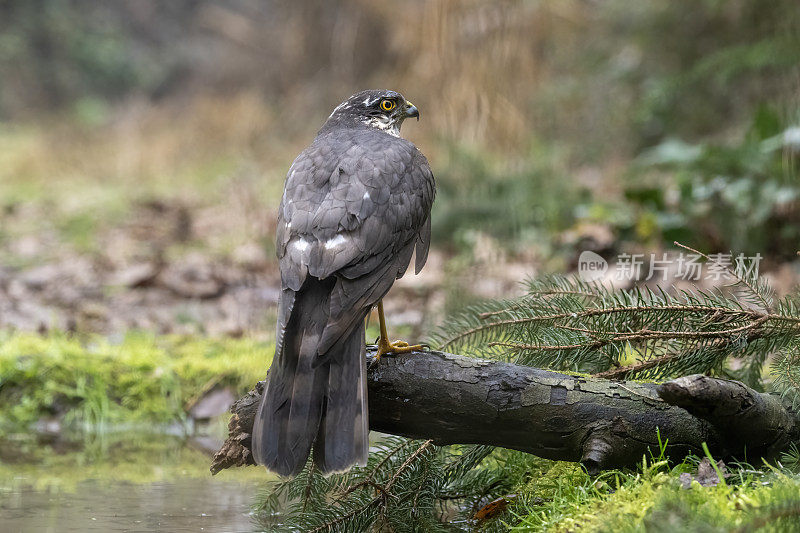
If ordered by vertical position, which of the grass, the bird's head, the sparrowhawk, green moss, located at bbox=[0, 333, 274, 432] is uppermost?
the bird's head

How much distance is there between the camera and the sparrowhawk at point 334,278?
2109 millimetres

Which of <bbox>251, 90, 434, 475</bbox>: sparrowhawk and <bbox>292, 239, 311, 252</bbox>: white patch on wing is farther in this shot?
<bbox>292, 239, 311, 252</bbox>: white patch on wing

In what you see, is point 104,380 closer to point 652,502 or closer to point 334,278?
point 334,278

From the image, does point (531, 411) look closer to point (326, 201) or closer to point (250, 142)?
point (326, 201)

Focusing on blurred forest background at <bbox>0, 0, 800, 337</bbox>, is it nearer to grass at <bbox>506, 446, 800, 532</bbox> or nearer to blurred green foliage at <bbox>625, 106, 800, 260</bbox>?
blurred green foliage at <bbox>625, 106, 800, 260</bbox>

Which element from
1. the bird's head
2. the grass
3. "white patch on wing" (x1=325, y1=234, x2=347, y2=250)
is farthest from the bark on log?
the bird's head

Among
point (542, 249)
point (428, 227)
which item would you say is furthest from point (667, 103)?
point (428, 227)

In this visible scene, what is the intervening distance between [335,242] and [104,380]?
2629 mm

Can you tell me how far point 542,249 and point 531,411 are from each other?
452 cm

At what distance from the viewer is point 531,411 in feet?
7.40

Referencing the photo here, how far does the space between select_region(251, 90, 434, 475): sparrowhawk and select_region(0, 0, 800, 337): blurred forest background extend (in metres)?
2.10

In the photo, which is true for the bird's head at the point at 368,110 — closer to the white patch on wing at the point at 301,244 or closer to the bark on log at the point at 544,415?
the white patch on wing at the point at 301,244

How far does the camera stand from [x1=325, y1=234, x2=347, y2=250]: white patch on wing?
2.42 meters

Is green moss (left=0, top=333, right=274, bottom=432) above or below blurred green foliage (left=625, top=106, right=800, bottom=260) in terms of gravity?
below
